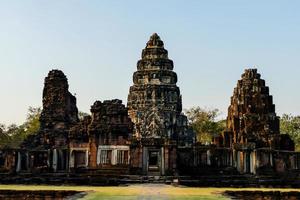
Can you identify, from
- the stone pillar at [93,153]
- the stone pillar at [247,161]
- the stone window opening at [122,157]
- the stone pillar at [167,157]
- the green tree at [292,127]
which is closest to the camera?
the stone pillar at [167,157]

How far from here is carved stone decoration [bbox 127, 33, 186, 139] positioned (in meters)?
51.3

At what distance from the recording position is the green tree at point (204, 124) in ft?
227

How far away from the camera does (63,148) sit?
1324 inches

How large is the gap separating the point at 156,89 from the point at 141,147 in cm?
2480

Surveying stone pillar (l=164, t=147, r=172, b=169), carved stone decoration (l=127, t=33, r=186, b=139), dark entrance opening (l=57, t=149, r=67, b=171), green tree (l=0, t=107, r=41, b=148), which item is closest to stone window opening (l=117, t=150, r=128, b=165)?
stone pillar (l=164, t=147, r=172, b=169)

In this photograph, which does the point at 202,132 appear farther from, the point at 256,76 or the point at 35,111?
the point at 256,76

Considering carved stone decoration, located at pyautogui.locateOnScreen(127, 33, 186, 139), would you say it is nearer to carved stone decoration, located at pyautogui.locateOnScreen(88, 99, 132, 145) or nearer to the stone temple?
the stone temple

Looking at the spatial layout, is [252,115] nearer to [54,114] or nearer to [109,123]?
[109,123]

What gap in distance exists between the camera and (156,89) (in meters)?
52.0

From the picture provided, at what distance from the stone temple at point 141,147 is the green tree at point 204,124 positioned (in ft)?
90.0

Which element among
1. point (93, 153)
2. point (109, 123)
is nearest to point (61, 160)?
point (93, 153)

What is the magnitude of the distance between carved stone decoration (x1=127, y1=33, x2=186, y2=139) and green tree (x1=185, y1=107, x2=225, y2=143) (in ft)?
54.6

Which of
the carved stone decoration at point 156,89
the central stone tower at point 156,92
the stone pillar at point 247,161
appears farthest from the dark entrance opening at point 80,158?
the carved stone decoration at point 156,89

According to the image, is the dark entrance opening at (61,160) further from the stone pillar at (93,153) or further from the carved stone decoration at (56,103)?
the carved stone decoration at (56,103)
